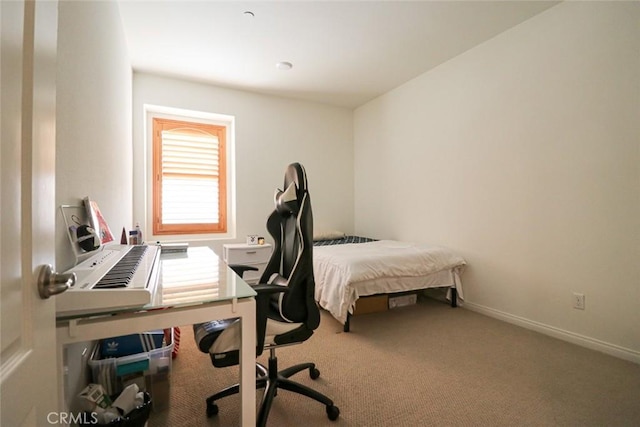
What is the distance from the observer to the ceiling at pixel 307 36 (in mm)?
2383

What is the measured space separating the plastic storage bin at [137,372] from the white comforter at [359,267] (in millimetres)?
1349

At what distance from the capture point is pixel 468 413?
145cm

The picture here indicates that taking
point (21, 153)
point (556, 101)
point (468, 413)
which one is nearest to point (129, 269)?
point (21, 153)

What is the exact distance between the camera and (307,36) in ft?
Result: 9.08

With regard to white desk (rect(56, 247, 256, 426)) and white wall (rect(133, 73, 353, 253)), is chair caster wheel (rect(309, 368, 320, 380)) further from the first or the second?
white wall (rect(133, 73, 353, 253))

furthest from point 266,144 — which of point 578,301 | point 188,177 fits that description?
point 578,301

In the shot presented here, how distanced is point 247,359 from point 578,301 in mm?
2600

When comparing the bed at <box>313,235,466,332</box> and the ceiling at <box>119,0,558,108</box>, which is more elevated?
the ceiling at <box>119,0,558,108</box>

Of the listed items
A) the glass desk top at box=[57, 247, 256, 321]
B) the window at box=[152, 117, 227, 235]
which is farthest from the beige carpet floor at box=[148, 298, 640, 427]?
the window at box=[152, 117, 227, 235]

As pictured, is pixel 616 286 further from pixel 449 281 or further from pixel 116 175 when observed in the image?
pixel 116 175

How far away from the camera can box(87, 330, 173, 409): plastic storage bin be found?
51.1 inches

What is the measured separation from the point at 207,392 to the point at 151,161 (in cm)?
301

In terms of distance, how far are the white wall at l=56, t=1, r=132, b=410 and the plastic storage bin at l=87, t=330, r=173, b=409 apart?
0.23 feet

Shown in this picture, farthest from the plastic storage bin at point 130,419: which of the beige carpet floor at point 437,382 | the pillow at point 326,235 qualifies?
the pillow at point 326,235
